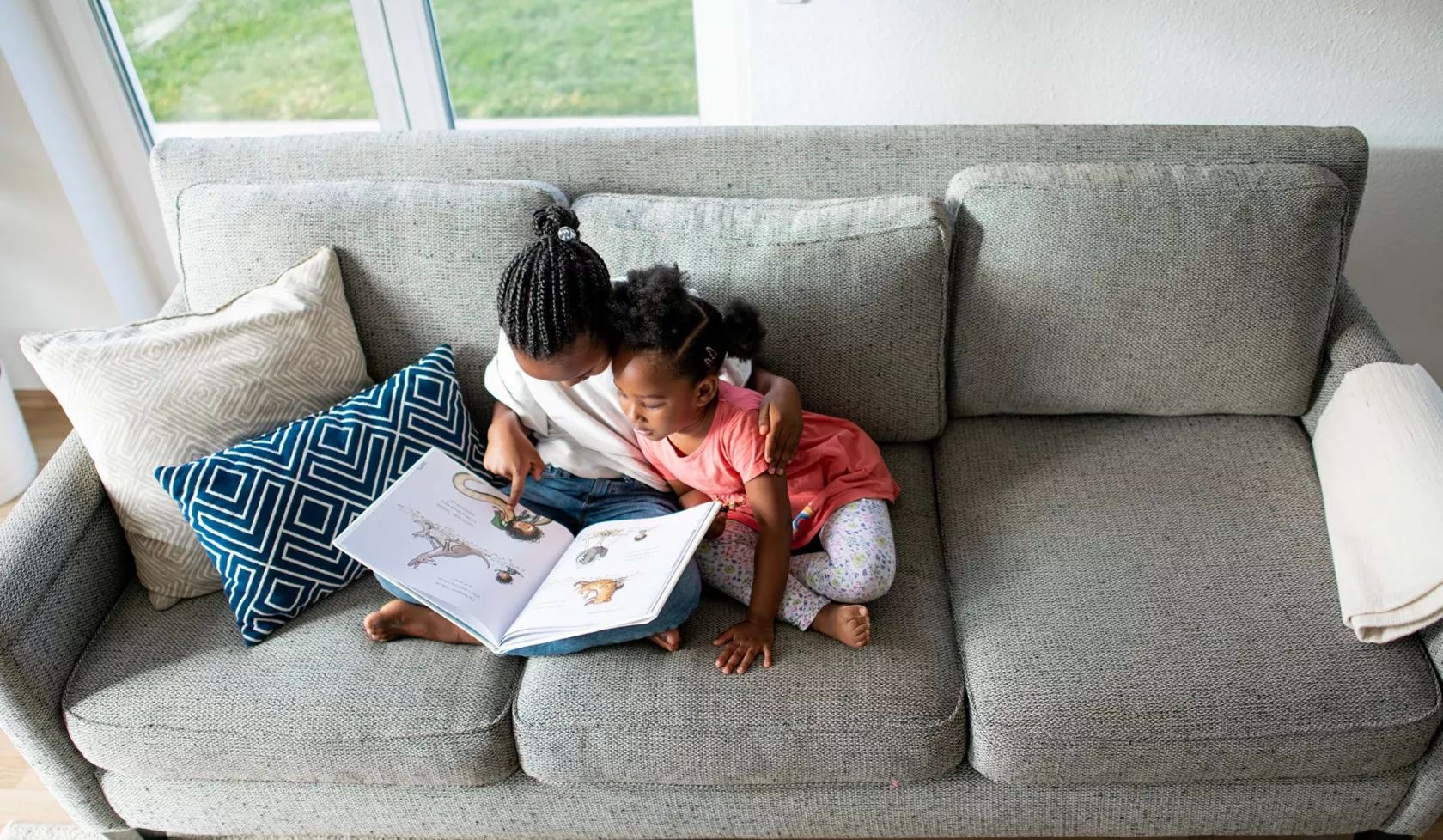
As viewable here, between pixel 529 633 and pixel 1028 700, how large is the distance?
646 mm

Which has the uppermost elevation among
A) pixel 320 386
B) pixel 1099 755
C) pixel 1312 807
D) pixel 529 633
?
pixel 320 386

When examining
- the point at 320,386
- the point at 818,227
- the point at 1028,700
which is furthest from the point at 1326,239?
the point at 320,386

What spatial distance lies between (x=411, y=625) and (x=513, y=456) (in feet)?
0.94

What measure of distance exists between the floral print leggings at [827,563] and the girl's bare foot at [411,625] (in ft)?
1.17

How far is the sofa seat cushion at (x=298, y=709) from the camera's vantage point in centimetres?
128

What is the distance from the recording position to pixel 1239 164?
1566mm

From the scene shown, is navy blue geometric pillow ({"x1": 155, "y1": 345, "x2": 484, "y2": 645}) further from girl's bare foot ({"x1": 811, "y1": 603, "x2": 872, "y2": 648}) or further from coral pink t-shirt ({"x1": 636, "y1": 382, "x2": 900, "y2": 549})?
girl's bare foot ({"x1": 811, "y1": 603, "x2": 872, "y2": 648})

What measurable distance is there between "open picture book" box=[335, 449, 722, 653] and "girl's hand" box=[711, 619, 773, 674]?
0.12 metres

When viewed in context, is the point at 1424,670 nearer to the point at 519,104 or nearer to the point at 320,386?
the point at 320,386

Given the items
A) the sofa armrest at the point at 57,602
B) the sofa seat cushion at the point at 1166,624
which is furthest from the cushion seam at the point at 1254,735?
the sofa armrest at the point at 57,602

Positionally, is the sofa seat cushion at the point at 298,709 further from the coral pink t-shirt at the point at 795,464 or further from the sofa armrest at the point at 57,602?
the coral pink t-shirt at the point at 795,464

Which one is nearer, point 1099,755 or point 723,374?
point 1099,755

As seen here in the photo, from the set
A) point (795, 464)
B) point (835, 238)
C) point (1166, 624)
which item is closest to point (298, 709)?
point (795, 464)

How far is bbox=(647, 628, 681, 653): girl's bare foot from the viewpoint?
4.33 feet
